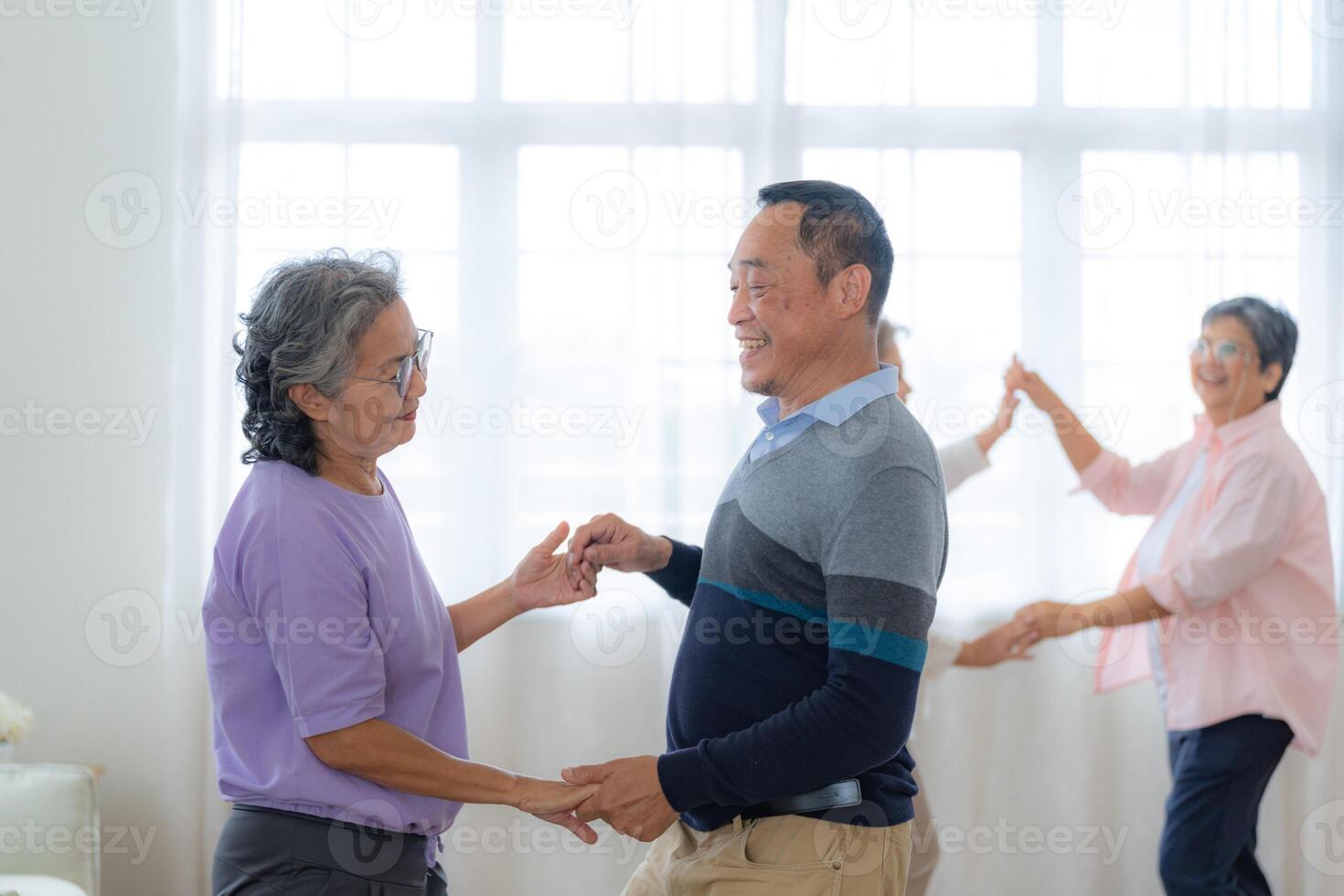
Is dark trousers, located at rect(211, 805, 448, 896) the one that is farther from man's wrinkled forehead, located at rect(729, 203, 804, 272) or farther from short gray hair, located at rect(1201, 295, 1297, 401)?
short gray hair, located at rect(1201, 295, 1297, 401)

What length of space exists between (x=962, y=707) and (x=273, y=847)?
7.50 ft

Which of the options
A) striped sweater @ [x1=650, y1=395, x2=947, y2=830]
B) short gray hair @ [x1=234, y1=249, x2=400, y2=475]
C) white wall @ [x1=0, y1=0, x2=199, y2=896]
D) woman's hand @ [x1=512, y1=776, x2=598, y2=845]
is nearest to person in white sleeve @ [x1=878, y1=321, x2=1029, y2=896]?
striped sweater @ [x1=650, y1=395, x2=947, y2=830]

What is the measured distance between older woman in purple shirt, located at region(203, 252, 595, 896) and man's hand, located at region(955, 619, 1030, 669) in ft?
5.24

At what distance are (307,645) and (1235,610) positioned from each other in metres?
2.28

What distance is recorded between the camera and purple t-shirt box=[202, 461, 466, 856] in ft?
4.84

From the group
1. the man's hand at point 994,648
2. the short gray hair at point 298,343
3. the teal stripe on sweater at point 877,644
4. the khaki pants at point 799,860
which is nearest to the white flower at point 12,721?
the short gray hair at point 298,343

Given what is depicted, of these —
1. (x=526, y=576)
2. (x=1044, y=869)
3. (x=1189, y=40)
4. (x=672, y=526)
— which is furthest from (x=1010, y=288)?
(x=526, y=576)

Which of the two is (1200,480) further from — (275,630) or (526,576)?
(275,630)

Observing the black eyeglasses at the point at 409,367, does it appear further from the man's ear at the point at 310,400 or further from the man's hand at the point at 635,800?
the man's hand at the point at 635,800

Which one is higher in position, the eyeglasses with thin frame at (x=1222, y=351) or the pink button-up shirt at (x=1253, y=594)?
the eyeglasses with thin frame at (x=1222, y=351)

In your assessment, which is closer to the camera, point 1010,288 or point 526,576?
point 526,576

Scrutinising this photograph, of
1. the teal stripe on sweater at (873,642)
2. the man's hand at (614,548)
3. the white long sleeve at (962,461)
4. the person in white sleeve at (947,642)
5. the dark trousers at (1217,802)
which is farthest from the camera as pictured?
the white long sleeve at (962,461)

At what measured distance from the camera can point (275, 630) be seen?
1.48 meters

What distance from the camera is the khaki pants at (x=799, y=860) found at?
1553 millimetres
